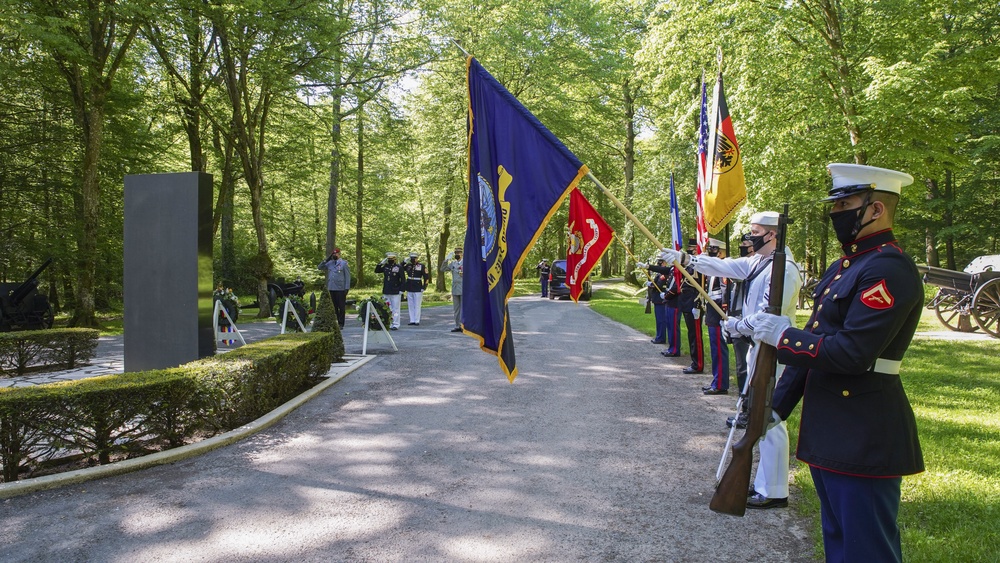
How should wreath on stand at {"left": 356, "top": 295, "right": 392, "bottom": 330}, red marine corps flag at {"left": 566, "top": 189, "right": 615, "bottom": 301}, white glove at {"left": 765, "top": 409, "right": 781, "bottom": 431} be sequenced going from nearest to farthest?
white glove at {"left": 765, "top": 409, "right": 781, "bottom": 431} < red marine corps flag at {"left": 566, "top": 189, "right": 615, "bottom": 301} < wreath on stand at {"left": 356, "top": 295, "right": 392, "bottom": 330}

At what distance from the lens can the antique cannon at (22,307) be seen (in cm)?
1326

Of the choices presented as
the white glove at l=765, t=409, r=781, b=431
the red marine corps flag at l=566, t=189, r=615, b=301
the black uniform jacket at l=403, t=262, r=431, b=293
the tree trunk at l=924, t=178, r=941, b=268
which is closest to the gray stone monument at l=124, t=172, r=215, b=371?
the red marine corps flag at l=566, t=189, r=615, b=301

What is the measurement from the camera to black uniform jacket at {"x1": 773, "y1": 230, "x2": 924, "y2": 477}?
255 cm

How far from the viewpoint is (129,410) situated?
558 centimetres

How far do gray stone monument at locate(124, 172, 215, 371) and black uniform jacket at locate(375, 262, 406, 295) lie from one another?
7.96 m

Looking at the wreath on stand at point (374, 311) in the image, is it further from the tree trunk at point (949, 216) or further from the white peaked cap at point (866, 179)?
the tree trunk at point (949, 216)

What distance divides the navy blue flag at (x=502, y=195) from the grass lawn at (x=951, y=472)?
8.88 feet

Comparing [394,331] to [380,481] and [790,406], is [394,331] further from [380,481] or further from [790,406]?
[790,406]

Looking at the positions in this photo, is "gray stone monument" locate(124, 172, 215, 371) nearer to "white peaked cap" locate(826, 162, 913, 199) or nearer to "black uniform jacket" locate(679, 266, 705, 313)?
"black uniform jacket" locate(679, 266, 705, 313)

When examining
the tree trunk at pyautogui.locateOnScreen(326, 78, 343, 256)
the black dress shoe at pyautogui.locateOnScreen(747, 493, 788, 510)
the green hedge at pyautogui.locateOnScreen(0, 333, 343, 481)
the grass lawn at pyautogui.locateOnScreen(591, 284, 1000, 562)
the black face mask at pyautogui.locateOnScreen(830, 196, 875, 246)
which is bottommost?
the black dress shoe at pyautogui.locateOnScreen(747, 493, 788, 510)

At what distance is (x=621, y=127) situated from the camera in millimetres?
38062

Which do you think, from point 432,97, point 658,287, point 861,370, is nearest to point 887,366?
point 861,370

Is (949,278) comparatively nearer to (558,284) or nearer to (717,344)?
(717,344)

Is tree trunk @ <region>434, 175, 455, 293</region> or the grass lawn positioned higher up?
tree trunk @ <region>434, 175, 455, 293</region>
